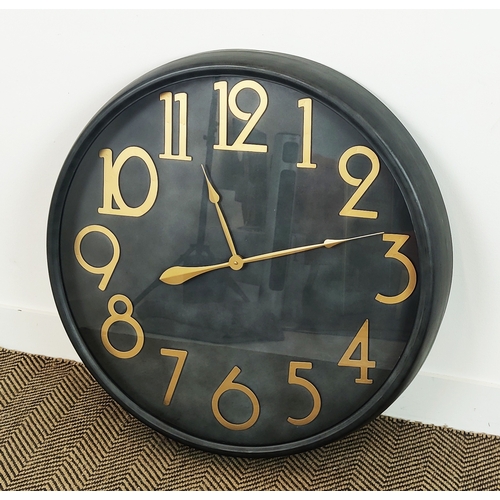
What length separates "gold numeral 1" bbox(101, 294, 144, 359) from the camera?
4.33 ft

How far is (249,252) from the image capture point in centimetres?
121

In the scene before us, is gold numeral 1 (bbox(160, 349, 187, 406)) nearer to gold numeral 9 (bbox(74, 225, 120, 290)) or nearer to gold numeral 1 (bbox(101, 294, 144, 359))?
gold numeral 1 (bbox(101, 294, 144, 359))

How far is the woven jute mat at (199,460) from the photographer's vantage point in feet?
4.21

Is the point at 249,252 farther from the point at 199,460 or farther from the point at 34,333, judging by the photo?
the point at 34,333

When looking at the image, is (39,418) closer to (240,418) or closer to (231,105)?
(240,418)

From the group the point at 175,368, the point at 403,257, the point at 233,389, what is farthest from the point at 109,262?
the point at 403,257

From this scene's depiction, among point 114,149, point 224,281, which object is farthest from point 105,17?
point 224,281

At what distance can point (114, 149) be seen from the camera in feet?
4.09

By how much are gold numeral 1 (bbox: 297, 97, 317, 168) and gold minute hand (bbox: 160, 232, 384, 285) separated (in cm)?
14

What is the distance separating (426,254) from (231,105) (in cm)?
42

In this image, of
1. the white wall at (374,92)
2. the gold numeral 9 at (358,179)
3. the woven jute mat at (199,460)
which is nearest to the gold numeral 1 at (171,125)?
the white wall at (374,92)

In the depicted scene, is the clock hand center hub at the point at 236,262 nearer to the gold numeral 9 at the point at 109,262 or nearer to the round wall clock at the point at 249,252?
the round wall clock at the point at 249,252

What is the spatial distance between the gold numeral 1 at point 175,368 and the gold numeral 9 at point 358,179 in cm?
43

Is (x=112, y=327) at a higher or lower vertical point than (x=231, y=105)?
lower
